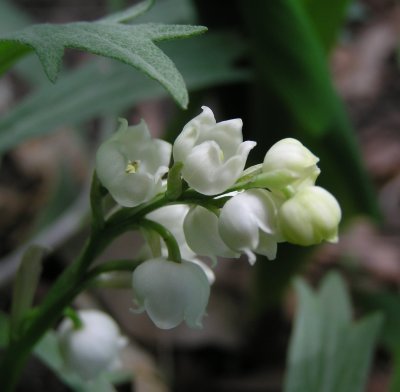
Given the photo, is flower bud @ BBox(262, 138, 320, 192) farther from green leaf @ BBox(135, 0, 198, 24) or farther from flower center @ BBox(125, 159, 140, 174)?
green leaf @ BBox(135, 0, 198, 24)

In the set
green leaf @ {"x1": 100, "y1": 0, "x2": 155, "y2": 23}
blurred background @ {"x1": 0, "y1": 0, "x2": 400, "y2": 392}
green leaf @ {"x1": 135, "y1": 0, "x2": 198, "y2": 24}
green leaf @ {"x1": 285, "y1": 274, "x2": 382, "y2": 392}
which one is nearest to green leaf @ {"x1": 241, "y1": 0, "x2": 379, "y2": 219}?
blurred background @ {"x1": 0, "y1": 0, "x2": 400, "y2": 392}

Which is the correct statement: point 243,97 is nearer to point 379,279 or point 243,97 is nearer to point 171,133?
Result: point 171,133

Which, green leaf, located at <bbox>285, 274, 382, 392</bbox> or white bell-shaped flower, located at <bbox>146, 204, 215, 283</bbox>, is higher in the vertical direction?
white bell-shaped flower, located at <bbox>146, 204, 215, 283</bbox>

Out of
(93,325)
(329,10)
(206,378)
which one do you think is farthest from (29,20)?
(93,325)

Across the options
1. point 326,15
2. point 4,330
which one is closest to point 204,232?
point 4,330

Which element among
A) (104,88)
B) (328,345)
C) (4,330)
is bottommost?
(328,345)

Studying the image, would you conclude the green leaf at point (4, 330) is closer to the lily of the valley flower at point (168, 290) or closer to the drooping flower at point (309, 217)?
the lily of the valley flower at point (168, 290)

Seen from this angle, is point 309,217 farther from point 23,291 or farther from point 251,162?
point 251,162
